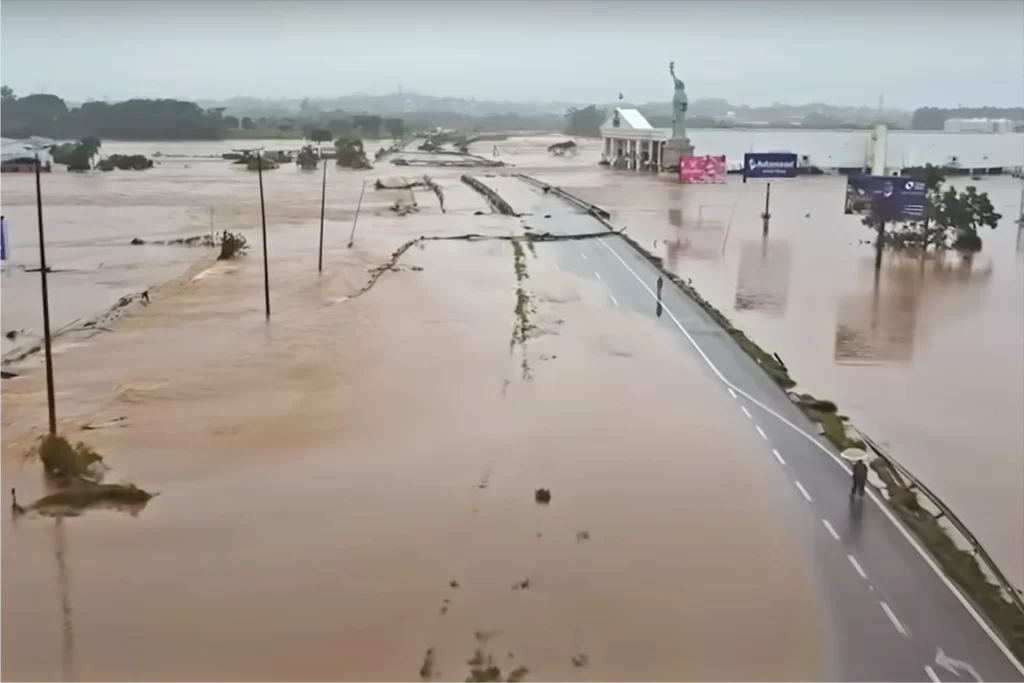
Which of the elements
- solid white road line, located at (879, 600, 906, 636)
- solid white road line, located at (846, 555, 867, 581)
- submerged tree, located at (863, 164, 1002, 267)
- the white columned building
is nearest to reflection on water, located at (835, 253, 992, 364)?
submerged tree, located at (863, 164, 1002, 267)

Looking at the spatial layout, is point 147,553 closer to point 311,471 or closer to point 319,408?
point 311,471

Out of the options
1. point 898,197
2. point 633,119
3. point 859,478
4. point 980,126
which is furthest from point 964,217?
point 980,126

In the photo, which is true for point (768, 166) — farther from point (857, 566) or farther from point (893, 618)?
point (893, 618)

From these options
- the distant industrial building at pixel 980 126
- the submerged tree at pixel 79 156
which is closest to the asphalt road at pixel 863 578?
the submerged tree at pixel 79 156

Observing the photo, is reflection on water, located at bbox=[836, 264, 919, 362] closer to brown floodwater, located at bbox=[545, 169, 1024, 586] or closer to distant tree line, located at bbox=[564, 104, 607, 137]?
brown floodwater, located at bbox=[545, 169, 1024, 586]

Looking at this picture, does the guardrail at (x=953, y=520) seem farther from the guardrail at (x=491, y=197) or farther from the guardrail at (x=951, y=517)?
the guardrail at (x=491, y=197)

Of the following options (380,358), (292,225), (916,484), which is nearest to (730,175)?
(292,225)
